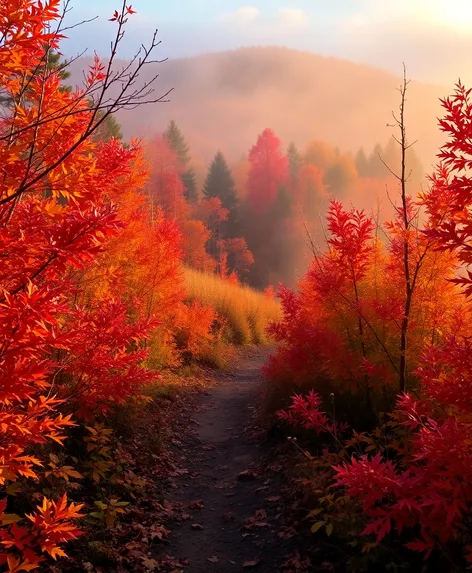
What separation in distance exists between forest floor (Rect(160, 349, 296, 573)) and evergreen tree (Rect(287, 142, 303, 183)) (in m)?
39.6

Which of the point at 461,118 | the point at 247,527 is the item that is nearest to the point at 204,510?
the point at 247,527

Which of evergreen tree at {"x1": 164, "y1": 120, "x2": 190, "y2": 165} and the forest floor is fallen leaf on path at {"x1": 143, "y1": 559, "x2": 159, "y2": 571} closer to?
the forest floor

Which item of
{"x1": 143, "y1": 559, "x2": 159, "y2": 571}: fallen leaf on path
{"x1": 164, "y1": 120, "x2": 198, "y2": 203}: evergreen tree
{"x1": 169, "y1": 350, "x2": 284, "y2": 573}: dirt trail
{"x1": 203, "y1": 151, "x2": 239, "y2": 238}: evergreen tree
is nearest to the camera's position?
{"x1": 143, "y1": 559, "x2": 159, "y2": 571}: fallen leaf on path

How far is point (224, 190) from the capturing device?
138ft

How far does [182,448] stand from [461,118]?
21.3 feet

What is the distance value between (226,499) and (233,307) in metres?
13.1

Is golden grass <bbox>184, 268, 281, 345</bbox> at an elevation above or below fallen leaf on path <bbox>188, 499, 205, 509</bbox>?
below

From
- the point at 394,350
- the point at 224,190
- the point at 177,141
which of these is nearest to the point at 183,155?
the point at 177,141

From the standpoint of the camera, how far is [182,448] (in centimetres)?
741

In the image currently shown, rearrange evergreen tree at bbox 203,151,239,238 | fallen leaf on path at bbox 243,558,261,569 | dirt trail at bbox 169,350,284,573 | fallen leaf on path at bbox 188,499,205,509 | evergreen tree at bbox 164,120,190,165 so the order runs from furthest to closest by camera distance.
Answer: evergreen tree at bbox 164,120,190,165, evergreen tree at bbox 203,151,239,238, fallen leaf on path at bbox 188,499,205,509, dirt trail at bbox 169,350,284,573, fallen leaf on path at bbox 243,558,261,569

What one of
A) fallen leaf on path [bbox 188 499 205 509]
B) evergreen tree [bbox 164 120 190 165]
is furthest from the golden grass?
evergreen tree [bbox 164 120 190 165]

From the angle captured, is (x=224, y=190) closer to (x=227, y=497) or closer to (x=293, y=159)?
(x=293, y=159)

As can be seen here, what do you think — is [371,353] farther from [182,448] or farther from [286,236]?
[286,236]

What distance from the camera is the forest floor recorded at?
14.3ft
